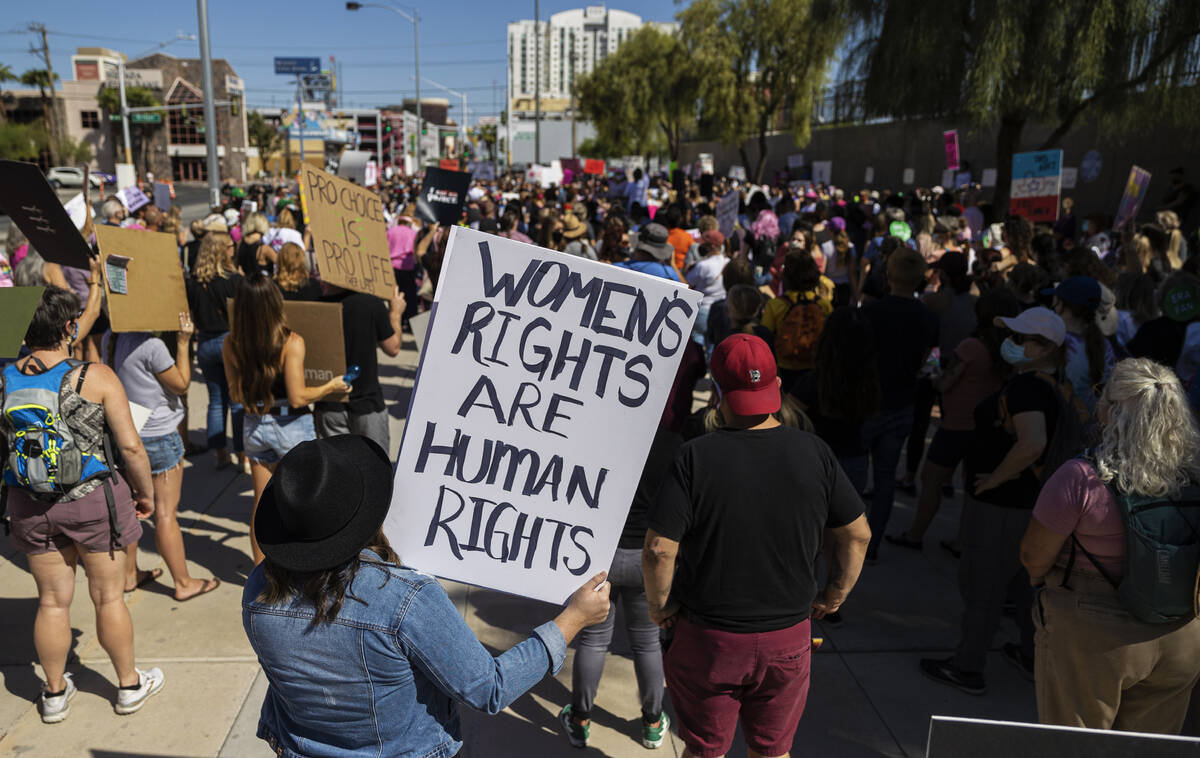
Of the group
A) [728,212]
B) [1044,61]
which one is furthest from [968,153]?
[728,212]

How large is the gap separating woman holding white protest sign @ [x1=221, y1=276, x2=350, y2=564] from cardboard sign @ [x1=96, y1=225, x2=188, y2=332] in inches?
16.0

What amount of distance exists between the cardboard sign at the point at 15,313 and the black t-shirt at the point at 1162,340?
545 cm

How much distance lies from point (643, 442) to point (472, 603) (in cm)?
275

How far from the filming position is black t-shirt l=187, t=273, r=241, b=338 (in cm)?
592

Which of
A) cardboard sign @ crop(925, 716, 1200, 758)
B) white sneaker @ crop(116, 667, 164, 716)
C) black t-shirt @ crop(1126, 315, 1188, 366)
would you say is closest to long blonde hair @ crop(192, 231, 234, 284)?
white sneaker @ crop(116, 667, 164, 716)

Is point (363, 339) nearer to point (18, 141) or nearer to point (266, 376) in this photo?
point (266, 376)

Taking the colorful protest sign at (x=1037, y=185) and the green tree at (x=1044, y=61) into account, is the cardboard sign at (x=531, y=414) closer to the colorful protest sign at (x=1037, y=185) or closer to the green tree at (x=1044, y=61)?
the colorful protest sign at (x=1037, y=185)

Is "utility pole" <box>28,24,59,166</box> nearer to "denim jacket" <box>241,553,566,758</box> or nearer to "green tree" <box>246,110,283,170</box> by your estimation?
"green tree" <box>246,110,283,170</box>

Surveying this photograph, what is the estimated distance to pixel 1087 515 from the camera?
246 centimetres

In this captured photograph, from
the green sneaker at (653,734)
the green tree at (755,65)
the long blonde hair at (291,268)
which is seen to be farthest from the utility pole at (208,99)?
the green tree at (755,65)

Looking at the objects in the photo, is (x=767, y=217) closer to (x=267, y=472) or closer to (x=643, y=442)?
(x=267, y=472)

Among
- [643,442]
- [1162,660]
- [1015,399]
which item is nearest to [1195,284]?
[1015,399]

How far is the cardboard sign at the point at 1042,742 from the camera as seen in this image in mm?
1366

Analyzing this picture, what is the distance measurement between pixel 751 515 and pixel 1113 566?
115 centimetres
